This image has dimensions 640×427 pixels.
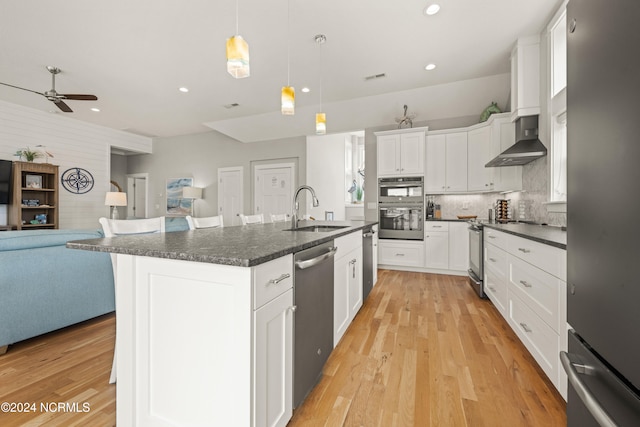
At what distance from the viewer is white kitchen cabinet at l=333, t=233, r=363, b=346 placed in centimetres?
184

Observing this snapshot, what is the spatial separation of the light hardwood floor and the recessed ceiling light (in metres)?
2.92

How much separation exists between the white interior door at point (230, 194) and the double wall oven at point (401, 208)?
11.8ft

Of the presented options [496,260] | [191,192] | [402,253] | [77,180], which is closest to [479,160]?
[402,253]

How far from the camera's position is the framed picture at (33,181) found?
16.4 ft

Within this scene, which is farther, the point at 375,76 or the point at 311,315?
the point at 375,76

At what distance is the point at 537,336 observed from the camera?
165 cm

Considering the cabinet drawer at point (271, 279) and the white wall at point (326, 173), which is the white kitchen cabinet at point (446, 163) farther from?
the cabinet drawer at point (271, 279)

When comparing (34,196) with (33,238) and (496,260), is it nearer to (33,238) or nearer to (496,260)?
(33,238)

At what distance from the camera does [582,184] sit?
0.64m

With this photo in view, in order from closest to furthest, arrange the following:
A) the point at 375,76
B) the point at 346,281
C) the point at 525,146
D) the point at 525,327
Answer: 1. the point at 525,327
2. the point at 346,281
3. the point at 525,146
4. the point at 375,76

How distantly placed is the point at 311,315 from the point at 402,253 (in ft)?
11.1

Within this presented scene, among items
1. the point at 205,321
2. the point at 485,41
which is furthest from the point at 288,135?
the point at 205,321

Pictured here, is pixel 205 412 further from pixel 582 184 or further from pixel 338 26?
pixel 338 26

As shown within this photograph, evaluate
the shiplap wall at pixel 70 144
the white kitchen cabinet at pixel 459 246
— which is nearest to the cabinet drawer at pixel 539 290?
the white kitchen cabinet at pixel 459 246
